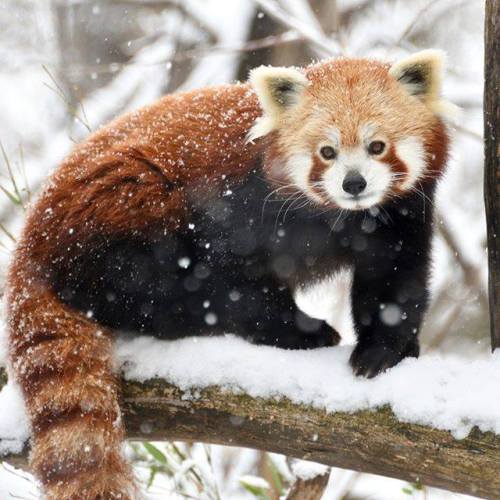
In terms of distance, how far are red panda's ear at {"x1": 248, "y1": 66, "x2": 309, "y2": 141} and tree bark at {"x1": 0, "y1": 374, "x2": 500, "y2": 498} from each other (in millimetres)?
1366

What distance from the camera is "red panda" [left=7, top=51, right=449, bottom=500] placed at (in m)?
3.47

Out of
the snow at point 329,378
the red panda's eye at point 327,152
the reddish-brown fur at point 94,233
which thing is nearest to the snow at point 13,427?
the reddish-brown fur at point 94,233

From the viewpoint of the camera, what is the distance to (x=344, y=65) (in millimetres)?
3797

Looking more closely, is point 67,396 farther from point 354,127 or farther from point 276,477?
point 276,477

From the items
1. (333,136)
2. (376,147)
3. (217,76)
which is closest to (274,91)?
(333,136)

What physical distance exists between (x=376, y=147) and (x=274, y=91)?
614mm

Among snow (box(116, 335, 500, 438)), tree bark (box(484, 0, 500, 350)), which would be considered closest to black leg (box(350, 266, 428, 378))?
snow (box(116, 335, 500, 438))

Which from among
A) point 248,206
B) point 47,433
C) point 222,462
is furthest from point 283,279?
point 222,462

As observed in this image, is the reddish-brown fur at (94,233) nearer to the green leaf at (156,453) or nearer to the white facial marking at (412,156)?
the white facial marking at (412,156)

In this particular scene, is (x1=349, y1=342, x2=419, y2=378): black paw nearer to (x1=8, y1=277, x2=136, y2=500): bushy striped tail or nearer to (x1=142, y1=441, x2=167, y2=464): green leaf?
(x1=8, y1=277, x2=136, y2=500): bushy striped tail

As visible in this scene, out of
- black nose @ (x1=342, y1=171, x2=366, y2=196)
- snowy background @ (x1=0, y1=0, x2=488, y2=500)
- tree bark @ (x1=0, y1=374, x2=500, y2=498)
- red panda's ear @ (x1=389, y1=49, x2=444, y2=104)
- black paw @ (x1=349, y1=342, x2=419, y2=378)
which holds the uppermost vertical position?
snowy background @ (x1=0, y1=0, x2=488, y2=500)

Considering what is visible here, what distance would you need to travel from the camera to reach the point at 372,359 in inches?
131

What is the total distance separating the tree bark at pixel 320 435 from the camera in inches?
112

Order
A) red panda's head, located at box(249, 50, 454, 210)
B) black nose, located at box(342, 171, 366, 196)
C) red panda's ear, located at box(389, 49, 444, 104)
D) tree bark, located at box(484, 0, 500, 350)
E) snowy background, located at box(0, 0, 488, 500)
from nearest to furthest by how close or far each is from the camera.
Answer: tree bark, located at box(484, 0, 500, 350) → black nose, located at box(342, 171, 366, 196) → red panda's head, located at box(249, 50, 454, 210) → red panda's ear, located at box(389, 49, 444, 104) → snowy background, located at box(0, 0, 488, 500)
